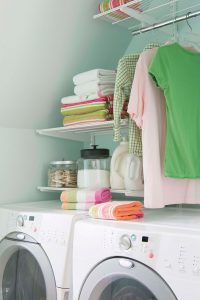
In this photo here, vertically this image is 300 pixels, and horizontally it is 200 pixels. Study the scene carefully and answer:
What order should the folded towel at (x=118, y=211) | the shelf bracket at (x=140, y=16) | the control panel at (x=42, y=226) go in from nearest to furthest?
the folded towel at (x=118, y=211)
the control panel at (x=42, y=226)
the shelf bracket at (x=140, y=16)

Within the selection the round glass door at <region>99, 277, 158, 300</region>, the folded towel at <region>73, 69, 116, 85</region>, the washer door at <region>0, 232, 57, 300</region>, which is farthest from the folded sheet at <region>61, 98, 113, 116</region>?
the round glass door at <region>99, 277, 158, 300</region>

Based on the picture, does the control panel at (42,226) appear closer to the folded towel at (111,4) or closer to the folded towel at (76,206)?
the folded towel at (76,206)

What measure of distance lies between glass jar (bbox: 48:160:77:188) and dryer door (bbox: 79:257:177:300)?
0.99 metres

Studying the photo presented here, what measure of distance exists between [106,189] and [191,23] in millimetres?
1216

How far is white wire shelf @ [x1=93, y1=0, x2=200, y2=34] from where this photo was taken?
2.27 m

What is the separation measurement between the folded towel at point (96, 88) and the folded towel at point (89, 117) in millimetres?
117

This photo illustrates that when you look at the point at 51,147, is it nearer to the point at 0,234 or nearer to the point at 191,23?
the point at 0,234

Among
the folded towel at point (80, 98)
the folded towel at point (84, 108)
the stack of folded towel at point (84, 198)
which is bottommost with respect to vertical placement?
the stack of folded towel at point (84, 198)

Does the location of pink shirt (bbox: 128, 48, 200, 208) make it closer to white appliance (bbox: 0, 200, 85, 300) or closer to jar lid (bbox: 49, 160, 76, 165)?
white appliance (bbox: 0, 200, 85, 300)

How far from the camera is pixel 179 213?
211cm

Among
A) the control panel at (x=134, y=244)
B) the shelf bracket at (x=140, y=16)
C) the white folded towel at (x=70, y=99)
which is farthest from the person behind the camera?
the white folded towel at (x=70, y=99)

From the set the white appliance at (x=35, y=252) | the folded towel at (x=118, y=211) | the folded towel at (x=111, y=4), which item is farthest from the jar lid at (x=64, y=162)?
the folded towel at (x=111, y=4)

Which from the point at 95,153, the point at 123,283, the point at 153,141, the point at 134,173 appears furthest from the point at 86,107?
the point at 123,283

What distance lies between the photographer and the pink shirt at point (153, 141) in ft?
6.18
